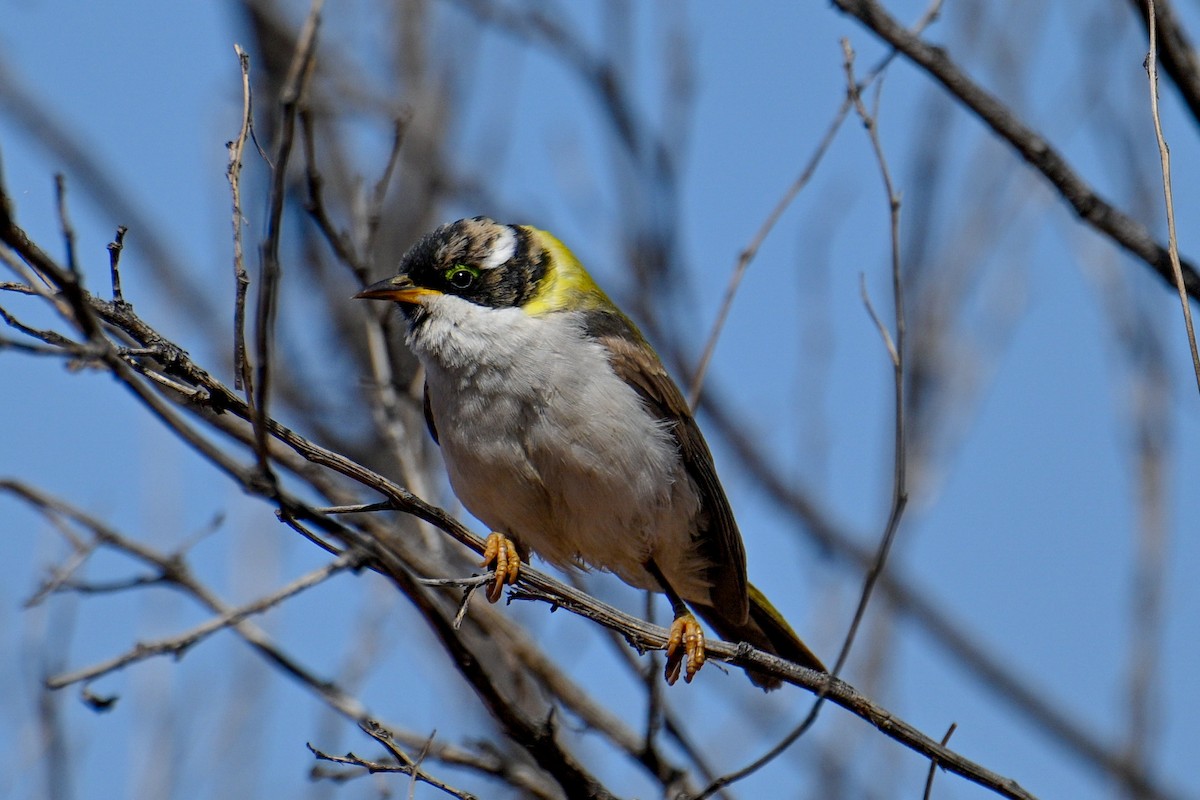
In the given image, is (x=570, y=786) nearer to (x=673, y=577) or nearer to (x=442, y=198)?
(x=673, y=577)

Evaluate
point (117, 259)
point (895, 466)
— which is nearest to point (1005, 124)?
point (895, 466)

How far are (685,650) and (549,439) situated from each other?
894mm

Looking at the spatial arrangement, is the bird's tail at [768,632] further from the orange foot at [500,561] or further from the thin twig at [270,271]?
the thin twig at [270,271]

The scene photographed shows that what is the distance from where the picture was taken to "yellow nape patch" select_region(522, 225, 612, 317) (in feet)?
16.8

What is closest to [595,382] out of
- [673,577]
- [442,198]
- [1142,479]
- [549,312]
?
[549,312]

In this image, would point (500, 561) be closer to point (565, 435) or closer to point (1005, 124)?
point (565, 435)

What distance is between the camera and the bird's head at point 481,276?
Result: 198 inches

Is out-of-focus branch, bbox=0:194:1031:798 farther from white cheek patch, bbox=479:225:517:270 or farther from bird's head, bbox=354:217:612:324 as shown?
white cheek patch, bbox=479:225:517:270

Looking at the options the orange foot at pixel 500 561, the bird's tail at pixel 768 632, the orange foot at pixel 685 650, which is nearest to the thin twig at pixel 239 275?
the orange foot at pixel 500 561

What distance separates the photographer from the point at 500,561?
172 inches

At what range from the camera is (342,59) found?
8.29 m

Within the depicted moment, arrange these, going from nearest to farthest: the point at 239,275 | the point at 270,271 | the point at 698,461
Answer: the point at 270,271
the point at 239,275
the point at 698,461

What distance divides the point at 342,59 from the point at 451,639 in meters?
5.51

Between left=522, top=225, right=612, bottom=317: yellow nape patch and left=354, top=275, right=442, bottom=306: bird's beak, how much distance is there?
0.42 meters
